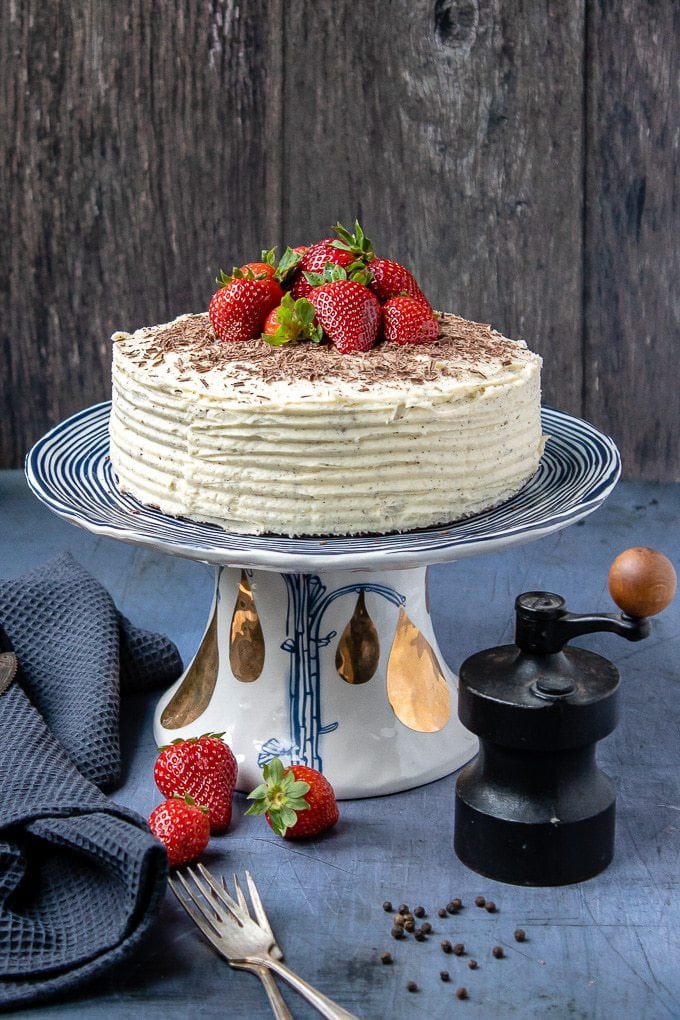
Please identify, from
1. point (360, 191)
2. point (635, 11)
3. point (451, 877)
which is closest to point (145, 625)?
point (451, 877)

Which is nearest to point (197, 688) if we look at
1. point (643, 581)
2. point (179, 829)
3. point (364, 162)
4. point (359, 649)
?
point (359, 649)

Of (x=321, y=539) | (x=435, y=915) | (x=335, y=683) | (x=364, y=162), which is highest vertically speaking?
(x=364, y=162)

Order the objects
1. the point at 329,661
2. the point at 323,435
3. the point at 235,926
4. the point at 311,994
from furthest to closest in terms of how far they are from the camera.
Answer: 1. the point at 329,661
2. the point at 323,435
3. the point at 235,926
4. the point at 311,994

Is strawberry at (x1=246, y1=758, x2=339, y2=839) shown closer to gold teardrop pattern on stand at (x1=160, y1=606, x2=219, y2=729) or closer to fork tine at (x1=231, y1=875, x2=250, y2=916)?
fork tine at (x1=231, y1=875, x2=250, y2=916)

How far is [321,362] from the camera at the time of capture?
153 centimetres

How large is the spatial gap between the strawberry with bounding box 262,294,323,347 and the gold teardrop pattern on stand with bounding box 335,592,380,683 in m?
0.32

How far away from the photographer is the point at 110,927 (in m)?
1.25

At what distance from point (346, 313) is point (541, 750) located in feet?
1.81

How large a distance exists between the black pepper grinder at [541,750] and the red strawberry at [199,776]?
10.7 inches

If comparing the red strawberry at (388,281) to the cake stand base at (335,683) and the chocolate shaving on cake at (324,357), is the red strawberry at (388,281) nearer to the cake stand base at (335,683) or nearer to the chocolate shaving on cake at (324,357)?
the chocolate shaving on cake at (324,357)

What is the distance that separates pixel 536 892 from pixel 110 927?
1.45 ft

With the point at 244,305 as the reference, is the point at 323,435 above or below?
below

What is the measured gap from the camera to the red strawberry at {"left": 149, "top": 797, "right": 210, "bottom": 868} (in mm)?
1385

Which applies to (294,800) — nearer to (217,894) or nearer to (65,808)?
(217,894)
